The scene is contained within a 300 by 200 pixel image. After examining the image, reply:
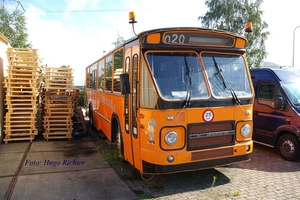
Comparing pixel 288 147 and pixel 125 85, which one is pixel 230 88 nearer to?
pixel 125 85

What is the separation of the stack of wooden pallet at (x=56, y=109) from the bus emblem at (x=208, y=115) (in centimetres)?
599

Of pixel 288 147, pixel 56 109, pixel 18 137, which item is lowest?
pixel 18 137

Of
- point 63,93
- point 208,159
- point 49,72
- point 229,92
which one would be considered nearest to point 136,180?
point 208,159

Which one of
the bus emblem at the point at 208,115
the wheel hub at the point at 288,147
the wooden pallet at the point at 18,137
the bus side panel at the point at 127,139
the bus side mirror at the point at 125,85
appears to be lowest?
the wooden pallet at the point at 18,137

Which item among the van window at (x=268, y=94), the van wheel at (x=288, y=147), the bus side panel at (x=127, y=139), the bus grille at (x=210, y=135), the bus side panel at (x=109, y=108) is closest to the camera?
the bus grille at (x=210, y=135)

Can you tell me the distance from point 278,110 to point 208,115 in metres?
3.25

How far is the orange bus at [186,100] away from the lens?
4.33m

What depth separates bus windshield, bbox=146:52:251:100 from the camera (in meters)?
4.40

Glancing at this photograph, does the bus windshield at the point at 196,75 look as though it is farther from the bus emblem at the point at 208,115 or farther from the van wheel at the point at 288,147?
the van wheel at the point at 288,147

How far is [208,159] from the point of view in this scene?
4.63 meters

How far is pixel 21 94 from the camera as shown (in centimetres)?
884

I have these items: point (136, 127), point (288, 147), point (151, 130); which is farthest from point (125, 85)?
point (288, 147)

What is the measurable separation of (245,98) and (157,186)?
2.41m

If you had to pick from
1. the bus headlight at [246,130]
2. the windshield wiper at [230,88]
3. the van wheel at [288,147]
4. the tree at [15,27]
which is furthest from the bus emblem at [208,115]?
the tree at [15,27]
